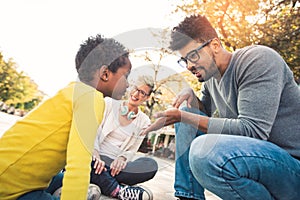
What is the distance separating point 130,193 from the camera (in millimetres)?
1606

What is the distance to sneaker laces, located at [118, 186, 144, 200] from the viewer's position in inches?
62.2

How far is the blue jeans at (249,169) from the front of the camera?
1.03 metres

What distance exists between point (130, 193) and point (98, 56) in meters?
0.74

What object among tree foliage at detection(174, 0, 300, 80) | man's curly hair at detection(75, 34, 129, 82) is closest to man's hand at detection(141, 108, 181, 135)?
man's curly hair at detection(75, 34, 129, 82)

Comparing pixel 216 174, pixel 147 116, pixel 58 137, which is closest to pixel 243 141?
pixel 216 174

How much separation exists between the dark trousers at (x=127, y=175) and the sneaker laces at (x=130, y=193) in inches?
2.5

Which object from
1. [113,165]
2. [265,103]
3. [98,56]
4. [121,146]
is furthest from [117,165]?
[265,103]

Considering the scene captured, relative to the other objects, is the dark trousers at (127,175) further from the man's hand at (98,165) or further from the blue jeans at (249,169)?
the blue jeans at (249,169)

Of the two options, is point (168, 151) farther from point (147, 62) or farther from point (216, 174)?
point (216, 174)

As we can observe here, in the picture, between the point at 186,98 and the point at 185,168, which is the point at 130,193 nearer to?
the point at 185,168

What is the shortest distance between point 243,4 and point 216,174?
465cm

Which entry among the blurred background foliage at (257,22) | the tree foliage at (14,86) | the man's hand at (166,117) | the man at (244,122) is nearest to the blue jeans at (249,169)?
the man at (244,122)

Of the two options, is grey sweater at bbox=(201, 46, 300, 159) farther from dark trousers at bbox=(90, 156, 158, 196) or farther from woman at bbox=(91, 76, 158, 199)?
dark trousers at bbox=(90, 156, 158, 196)

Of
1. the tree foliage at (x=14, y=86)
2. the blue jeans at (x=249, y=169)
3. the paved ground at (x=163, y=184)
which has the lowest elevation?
the tree foliage at (x=14, y=86)
